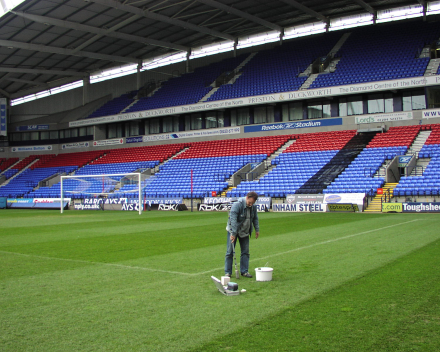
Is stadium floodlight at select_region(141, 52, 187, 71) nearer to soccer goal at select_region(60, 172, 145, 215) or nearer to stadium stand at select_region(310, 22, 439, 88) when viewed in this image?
stadium stand at select_region(310, 22, 439, 88)

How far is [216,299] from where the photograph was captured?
22.1 feet

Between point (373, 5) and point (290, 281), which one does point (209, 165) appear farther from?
point (290, 281)

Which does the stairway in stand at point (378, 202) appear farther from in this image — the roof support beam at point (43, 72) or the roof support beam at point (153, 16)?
the roof support beam at point (43, 72)

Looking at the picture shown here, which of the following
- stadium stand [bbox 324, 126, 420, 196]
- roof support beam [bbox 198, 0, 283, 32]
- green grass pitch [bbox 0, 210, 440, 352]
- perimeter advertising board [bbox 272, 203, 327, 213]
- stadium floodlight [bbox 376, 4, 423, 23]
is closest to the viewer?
green grass pitch [bbox 0, 210, 440, 352]

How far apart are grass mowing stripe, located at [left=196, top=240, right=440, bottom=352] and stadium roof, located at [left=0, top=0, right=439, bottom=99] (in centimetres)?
3328

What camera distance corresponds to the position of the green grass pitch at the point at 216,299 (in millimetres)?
4941

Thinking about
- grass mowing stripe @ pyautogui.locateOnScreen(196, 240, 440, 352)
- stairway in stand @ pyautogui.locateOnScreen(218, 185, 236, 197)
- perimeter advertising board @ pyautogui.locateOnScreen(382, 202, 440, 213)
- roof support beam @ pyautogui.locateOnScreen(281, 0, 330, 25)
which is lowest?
grass mowing stripe @ pyautogui.locateOnScreen(196, 240, 440, 352)

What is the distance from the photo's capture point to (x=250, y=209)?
8406 millimetres

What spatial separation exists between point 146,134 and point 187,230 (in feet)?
117

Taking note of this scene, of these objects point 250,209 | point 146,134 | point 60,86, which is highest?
point 60,86

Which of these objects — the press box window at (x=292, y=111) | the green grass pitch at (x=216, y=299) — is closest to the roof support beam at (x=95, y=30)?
the press box window at (x=292, y=111)

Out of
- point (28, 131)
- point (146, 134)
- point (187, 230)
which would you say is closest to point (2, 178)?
point (28, 131)

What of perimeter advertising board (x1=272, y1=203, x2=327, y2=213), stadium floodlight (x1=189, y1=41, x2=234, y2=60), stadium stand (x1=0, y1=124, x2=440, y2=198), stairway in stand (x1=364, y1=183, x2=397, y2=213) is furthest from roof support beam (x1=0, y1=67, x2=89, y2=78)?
stairway in stand (x1=364, y1=183, x2=397, y2=213)

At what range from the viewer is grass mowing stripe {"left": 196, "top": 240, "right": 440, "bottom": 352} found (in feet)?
15.6
